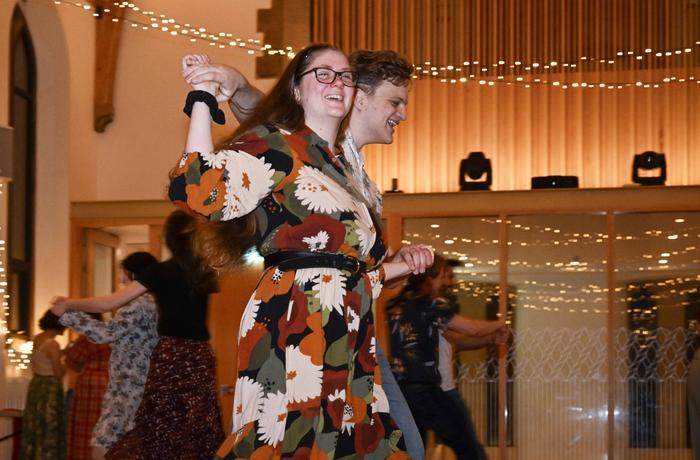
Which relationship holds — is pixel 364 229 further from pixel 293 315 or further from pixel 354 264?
pixel 293 315

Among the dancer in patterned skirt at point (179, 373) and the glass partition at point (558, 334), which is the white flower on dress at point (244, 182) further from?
the glass partition at point (558, 334)

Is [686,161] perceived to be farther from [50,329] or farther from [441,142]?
[50,329]

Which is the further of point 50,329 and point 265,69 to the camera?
point 265,69

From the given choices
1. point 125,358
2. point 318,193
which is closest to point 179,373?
point 125,358

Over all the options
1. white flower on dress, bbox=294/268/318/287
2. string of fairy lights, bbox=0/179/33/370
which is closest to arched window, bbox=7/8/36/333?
string of fairy lights, bbox=0/179/33/370

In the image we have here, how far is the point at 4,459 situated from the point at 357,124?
18.2ft

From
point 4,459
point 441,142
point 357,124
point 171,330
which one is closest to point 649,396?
point 441,142

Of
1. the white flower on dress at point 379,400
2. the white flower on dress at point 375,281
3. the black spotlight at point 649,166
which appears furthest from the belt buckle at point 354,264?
the black spotlight at point 649,166

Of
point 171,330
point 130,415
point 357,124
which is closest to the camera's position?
point 357,124

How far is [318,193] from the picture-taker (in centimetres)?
242

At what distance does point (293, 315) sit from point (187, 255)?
2211 mm

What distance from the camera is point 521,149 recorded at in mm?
9672

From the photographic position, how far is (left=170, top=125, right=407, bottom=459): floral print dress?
237 centimetres

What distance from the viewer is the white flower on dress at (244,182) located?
233 cm
